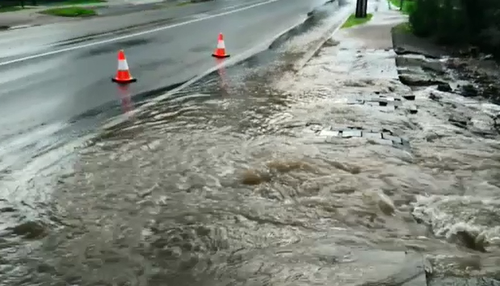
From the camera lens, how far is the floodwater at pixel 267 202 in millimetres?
3717

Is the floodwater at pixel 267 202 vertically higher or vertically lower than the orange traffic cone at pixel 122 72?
lower

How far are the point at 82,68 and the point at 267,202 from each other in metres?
6.79

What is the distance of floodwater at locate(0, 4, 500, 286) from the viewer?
12.2 ft

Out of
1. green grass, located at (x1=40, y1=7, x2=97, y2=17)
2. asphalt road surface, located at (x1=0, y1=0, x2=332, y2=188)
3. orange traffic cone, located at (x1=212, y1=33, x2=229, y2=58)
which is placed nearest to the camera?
asphalt road surface, located at (x1=0, y1=0, x2=332, y2=188)

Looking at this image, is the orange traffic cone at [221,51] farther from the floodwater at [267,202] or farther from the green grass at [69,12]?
the green grass at [69,12]

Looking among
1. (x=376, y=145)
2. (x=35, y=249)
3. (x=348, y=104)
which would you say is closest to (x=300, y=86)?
(x=348, y=104)

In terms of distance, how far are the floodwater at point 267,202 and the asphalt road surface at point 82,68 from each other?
74 cm

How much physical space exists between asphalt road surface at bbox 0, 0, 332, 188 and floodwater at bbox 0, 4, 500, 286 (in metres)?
0.74

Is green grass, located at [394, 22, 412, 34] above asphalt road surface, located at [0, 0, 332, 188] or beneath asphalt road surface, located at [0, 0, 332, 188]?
beneath

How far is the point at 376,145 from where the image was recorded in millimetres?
6152

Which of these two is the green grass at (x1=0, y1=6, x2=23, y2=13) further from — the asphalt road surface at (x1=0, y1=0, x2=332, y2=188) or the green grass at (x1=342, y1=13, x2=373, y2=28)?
the green grass at (x1=342, y1=13, x2=373, y2=28)

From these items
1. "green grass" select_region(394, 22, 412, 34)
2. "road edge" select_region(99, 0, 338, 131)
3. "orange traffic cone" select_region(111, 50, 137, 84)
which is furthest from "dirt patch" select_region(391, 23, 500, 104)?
"orange traffic cone" select_region(111, 50, 137, 84)

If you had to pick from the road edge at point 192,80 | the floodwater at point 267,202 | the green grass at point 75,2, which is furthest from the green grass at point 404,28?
the green grass at point 75,2

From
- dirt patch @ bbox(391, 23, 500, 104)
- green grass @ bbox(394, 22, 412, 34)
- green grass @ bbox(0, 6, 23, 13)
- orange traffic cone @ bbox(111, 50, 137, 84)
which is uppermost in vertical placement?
green grass @ bbox(0, 6, 23, 13)
